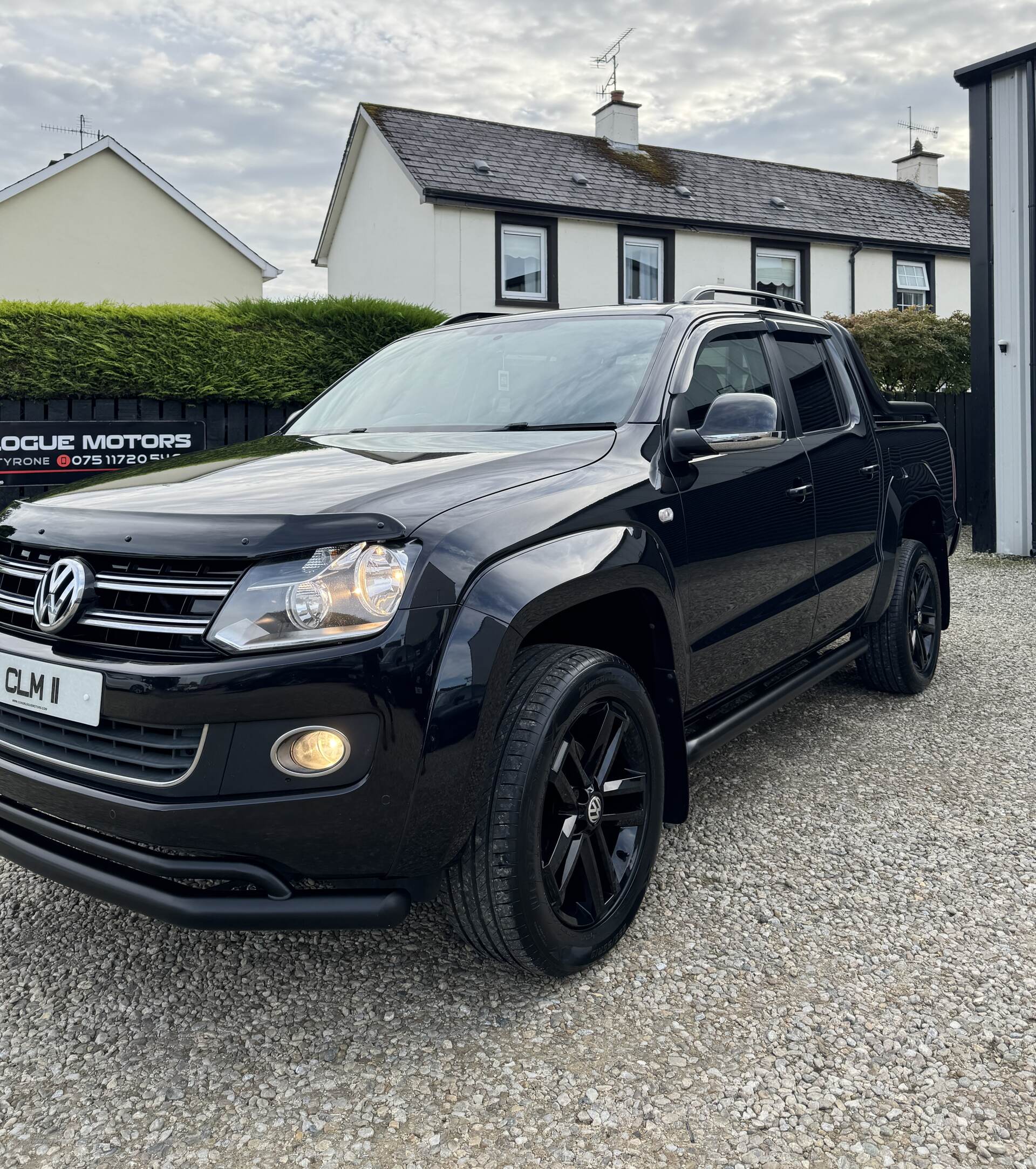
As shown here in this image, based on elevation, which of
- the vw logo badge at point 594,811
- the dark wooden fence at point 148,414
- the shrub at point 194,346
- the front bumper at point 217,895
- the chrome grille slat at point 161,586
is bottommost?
the front bumper at point 217,895

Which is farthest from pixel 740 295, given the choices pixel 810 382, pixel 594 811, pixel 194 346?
pixel 194 346

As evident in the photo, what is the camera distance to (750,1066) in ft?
7.35

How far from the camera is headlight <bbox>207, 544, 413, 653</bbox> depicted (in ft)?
6.75

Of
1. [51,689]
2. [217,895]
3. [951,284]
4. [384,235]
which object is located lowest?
[217,895]

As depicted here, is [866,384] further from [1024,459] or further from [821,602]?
[1024,459]

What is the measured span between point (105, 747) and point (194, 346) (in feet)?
21.3

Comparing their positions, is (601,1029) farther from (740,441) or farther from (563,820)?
(740,441)

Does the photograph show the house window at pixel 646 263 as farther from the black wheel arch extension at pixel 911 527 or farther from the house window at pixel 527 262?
the black wheel arch extension at pixel 911 527

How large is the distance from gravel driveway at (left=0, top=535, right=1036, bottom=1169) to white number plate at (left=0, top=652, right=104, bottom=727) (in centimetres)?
78

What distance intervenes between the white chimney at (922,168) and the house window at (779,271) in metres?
7.11

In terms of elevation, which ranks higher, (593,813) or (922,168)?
(922,168)

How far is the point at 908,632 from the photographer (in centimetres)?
500

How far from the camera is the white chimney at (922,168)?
26.9 m

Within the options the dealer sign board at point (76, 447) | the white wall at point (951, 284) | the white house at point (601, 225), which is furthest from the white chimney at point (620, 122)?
the dealer sign board at point (76, 447)
